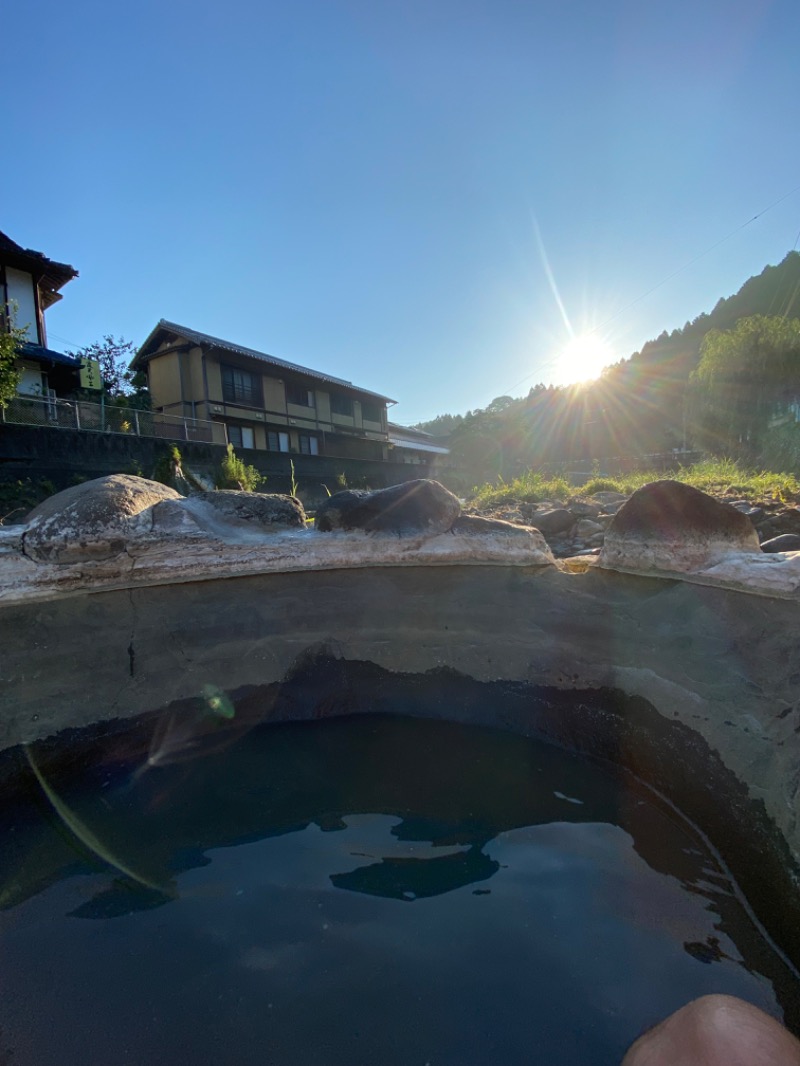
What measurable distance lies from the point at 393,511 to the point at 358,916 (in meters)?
1.53

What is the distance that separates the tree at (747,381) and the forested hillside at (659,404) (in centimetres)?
3

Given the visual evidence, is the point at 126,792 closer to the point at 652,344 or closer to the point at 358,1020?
the point at 358,1020

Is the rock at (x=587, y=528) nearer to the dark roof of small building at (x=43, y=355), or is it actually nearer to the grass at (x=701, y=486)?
the grass at (x=701, y=486)

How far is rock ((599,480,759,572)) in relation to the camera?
1.97 metres

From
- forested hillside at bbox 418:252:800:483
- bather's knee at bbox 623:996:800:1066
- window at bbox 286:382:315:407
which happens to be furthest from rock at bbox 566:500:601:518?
window at bbox 286:382:315:407

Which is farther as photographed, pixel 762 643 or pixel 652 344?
pixel 652 344

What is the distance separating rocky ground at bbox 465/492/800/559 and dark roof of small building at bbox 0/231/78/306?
17.7m

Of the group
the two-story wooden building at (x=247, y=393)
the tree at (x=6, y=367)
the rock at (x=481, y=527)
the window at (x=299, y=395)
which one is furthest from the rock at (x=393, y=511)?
the window at (x=299, y=395)

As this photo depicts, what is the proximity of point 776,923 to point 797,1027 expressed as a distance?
25 cm

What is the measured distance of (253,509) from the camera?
7.87 feet

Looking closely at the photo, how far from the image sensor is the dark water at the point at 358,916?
109 centimetres

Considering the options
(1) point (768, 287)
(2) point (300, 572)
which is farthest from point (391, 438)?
(2) point (300, 572)

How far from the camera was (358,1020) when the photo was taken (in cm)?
111

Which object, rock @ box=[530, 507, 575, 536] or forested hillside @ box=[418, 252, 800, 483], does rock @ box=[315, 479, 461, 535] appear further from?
forested hillside @ box=[418, 252, 800, 483]
